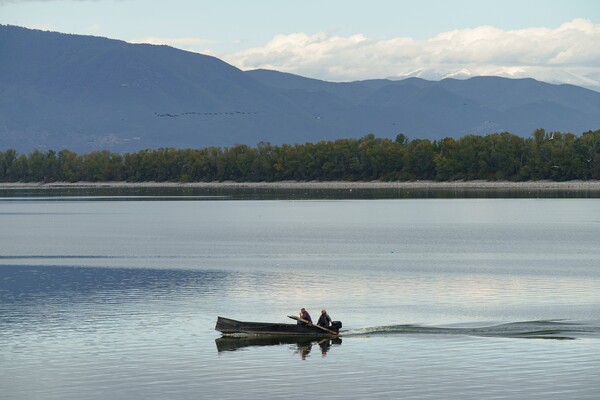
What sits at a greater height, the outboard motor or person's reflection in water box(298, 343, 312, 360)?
the outboard motor

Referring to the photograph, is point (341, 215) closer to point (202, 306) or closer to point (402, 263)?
point (402, 263)

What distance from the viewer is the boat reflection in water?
51.2m

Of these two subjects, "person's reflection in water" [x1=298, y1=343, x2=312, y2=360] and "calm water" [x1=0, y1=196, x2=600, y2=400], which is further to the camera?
"person's reflection in water" [x1=298, y1=343, x2=312, y2=360]

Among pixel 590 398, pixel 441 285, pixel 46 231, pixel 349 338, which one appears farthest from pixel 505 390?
pixel 46 231

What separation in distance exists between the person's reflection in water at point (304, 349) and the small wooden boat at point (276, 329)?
83 centimetres

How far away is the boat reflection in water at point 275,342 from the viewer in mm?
51156

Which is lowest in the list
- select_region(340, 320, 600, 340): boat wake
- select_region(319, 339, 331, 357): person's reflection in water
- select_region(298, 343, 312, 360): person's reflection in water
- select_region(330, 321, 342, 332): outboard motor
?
select_region(298, 343, 312, 360): person's reflection in water

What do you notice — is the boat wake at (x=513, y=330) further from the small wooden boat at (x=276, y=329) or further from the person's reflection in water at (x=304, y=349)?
the person's reflection in water at (x=304, y=349)

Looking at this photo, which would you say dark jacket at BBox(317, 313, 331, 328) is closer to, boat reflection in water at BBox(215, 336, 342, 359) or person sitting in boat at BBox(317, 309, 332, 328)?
person sitting in boat at BBox(317, 309, 332, 328)

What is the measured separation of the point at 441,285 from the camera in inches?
2906

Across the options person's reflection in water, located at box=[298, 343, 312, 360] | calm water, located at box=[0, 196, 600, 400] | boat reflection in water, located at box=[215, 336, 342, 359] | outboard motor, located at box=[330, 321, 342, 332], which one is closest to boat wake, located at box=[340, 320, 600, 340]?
calm water, located at box=[0, 196, 600, 400]

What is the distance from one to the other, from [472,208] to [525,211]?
40.8 feet

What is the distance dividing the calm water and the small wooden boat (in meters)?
0.56

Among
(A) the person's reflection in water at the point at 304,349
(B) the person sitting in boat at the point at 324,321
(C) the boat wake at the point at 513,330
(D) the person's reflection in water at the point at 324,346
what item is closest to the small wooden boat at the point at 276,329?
(B) the person sitting in boat at the point at 324,321
